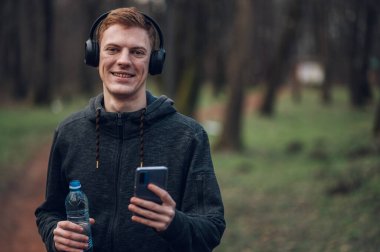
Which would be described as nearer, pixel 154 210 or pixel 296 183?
pixel 154 210

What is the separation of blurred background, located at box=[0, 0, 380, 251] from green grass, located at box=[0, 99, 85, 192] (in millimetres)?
53

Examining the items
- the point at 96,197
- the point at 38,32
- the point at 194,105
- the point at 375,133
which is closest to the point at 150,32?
the point at 96,197

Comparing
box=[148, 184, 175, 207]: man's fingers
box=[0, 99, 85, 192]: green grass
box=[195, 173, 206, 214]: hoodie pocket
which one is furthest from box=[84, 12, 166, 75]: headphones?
box=[0, 99, 85, 192]: green grass

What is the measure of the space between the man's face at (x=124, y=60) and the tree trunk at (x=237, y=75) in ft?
43.7

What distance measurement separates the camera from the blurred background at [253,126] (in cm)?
908

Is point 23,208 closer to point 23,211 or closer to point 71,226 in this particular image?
point 23,211

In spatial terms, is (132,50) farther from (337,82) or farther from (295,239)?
(337,82)

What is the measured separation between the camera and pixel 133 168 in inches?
118

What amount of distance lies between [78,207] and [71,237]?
8.5 inches

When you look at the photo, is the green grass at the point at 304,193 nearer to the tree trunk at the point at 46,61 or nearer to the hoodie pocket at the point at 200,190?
the hoodie pocket at the point at 200,190

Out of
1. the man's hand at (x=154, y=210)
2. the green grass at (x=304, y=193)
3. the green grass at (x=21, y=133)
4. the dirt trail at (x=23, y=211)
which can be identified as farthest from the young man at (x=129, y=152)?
the green grass at (x=21, y=133)

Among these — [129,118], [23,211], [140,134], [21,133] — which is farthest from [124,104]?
[21,133]

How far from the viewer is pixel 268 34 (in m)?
42.1

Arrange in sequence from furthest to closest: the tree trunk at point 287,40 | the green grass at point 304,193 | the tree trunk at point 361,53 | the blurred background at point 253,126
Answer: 1. the tree trunk at point 287,40
2. the tree trunk at point 361,53
3. the blurred background at point 253,126
4. the green grass at point 304,193
